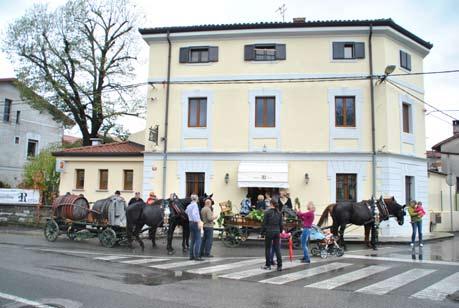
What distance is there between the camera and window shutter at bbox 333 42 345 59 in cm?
1941

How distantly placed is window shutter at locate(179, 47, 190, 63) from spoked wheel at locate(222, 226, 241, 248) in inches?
375

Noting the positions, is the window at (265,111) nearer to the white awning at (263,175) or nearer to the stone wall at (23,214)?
the white awning at (263,175)

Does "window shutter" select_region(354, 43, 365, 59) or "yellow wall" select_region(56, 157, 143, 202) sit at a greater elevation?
"window shutter" select_region(354, 43, 365, 59)

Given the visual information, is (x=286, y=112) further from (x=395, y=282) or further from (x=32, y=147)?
(x=32, y=147)

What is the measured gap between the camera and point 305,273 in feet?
32.1

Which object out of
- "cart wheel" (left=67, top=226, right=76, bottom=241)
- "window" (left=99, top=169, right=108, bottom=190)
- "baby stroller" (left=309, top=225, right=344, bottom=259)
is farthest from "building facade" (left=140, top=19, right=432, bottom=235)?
"baby stroller" (left=309, top=225, right=344, bottom=259)

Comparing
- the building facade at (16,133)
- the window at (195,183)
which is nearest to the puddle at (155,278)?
the window at (195,183)

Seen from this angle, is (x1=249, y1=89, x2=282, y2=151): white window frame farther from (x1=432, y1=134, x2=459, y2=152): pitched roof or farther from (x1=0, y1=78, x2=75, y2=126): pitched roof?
(x1=432, y1=134, x2=459, y2=152): pitched roof

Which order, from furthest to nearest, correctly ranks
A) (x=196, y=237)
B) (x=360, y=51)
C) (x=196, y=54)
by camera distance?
1. (x=196, y=54)
2. (x=360, y=51)
3. (x=196, y=237)

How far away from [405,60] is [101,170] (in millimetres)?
16945

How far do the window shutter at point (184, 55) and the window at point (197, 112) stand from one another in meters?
2.02

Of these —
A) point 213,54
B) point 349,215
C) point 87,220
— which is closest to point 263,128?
point 213,54

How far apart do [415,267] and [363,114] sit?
379 inches

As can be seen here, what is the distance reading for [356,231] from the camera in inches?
731
